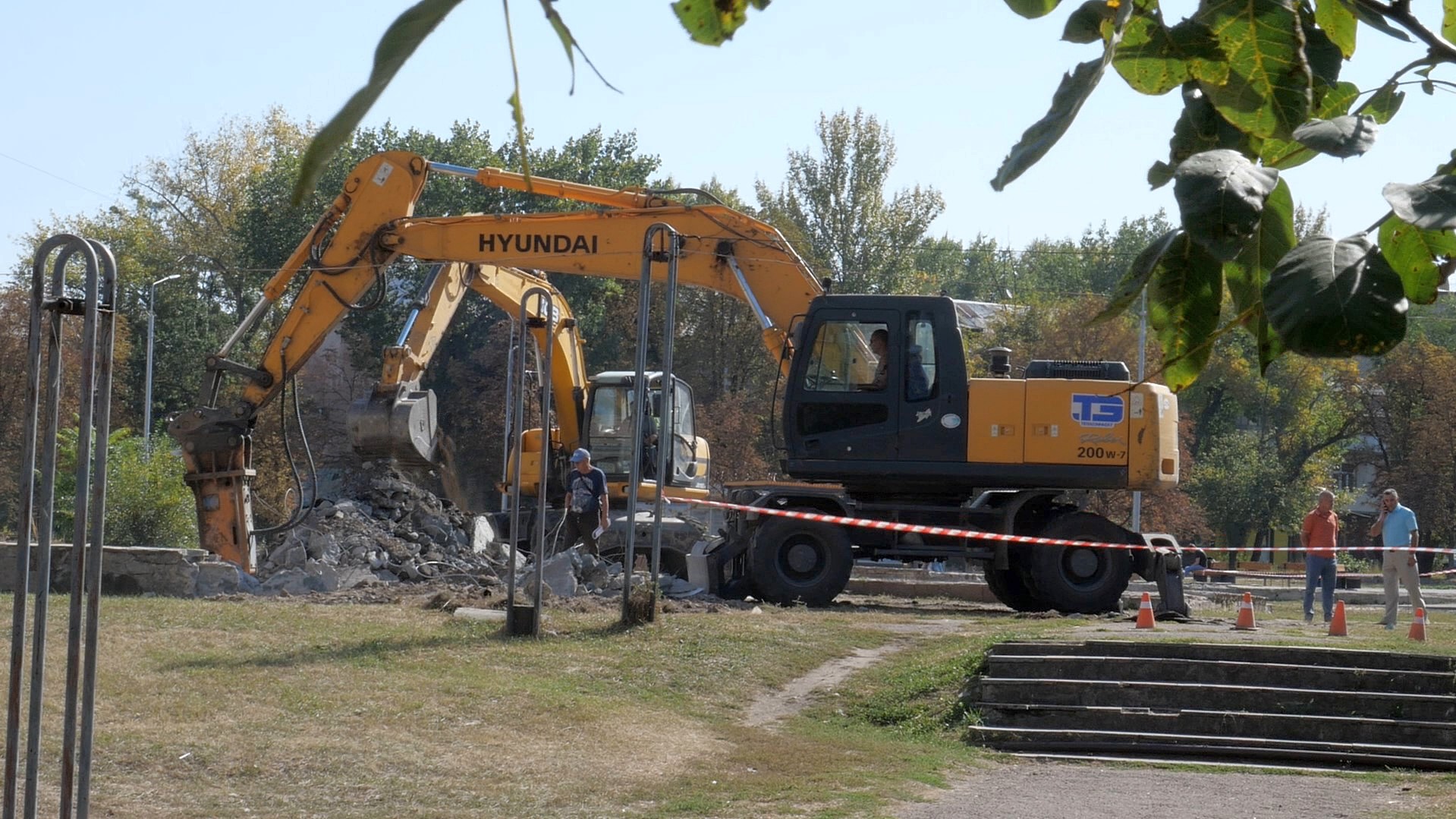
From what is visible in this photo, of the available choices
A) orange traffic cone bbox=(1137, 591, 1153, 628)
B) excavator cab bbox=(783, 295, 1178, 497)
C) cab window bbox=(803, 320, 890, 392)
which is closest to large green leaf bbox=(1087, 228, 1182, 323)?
orange traffic cone bbox=(1137, 591, 1153, 628)

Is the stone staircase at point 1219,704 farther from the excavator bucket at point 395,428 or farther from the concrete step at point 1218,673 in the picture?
the excavator bucket at point 395,428

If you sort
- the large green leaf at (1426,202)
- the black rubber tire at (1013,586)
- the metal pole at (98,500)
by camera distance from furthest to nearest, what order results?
the black rubber tire at (1013,586) < the metal pole at (98,500) < the large green leaf at (1426,202)

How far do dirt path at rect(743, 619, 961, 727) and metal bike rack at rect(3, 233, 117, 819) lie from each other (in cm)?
585

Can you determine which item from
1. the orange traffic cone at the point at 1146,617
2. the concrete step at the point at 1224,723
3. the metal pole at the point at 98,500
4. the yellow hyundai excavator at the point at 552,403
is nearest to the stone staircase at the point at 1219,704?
the concrete step at the point at 1224,723

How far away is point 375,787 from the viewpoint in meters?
7.63

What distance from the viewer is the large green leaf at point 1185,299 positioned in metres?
1.27

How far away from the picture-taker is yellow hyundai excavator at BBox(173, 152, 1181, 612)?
53.9 feet

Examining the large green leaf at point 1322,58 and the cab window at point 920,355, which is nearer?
the large green leaf at point 1322,58

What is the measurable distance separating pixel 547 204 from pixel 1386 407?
1198 inches

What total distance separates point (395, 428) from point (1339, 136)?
17.9 meters

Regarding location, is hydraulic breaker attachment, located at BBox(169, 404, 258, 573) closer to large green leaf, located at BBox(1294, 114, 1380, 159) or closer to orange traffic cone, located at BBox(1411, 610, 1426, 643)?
orange traffic cone, located at BBox(1411, 610, 1426, 643)

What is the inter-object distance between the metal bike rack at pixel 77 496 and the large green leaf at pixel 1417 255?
4.16 m

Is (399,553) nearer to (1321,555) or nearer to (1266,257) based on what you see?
(1321,555)

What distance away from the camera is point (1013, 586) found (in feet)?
57.9
